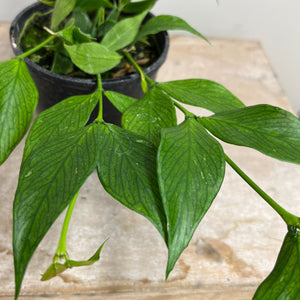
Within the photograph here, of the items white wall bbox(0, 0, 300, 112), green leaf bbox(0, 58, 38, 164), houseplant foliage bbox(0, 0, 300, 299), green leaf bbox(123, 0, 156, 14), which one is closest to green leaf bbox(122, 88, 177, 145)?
houseplant foliage bbox(0, 0, 300, 299)

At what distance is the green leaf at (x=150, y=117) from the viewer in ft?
1.57

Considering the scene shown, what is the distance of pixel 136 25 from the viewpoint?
61cm

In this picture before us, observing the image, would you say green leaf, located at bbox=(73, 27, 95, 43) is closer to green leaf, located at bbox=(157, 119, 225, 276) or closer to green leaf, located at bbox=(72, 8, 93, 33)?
green leaf, located at bbox=(72, 8, 93, 33)

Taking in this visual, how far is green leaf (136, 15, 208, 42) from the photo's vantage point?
62cm

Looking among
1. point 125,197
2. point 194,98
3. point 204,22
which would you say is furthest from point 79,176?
point 204,22

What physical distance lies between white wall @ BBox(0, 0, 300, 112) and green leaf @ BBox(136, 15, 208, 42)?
1.46 feet

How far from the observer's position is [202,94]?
536 mm

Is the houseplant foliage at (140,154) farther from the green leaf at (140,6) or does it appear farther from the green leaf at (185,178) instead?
the green leaf at (140,6)

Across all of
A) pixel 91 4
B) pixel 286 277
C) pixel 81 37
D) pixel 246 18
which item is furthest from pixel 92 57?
pixel 246 18

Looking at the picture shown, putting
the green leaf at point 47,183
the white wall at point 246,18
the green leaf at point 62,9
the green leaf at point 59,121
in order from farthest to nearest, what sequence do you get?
1. the white wall at point 246,18
2. the green leaf at point 62,9
3. the green leaf at point 59,121
4. the green leaf at point 47,183

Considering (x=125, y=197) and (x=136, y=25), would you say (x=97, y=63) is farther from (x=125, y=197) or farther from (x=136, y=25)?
(x=125, y=197)

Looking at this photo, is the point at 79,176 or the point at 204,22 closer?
the point at 79,176

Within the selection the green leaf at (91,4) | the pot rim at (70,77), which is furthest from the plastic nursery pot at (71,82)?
the green leaf at (91,4)

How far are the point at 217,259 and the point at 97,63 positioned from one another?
341 mm
